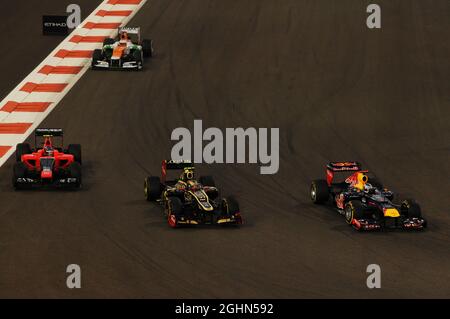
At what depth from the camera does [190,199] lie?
83.2ft

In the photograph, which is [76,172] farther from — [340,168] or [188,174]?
[340,168]

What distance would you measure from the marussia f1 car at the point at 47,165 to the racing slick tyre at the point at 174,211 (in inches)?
118

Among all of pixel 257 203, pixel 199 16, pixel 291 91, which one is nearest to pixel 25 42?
pixel 199 16

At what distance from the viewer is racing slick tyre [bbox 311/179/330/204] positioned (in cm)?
2620

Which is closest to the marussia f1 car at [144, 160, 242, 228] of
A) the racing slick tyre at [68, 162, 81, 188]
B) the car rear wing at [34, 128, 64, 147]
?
the racing slick tyre at [68, 162, 81, 188]

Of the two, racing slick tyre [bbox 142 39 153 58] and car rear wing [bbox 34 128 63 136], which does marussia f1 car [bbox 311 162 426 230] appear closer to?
car rear wing [bbox 34 128 63 136]

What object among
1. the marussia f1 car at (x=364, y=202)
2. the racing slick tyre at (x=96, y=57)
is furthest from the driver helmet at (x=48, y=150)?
the racing slick tyre at (x=96, y=57)

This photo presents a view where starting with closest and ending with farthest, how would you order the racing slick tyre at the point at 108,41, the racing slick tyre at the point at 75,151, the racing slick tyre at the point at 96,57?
the racing slick tyre at the point at 75,151, the racing slick tyre at the point at 96,57, the racing slick tyre at the point at 108,41

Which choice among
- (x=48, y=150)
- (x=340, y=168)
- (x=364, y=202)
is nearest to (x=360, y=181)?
(x=364, y=202)

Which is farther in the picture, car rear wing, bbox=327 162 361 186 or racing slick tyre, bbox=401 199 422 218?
car rear wing, bbox=327 162 361 186

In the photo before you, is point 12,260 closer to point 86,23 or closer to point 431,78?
point 431,78

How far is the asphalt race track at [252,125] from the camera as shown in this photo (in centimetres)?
2191

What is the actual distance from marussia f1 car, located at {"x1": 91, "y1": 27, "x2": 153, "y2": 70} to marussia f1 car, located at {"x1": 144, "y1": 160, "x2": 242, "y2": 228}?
33.6 ft

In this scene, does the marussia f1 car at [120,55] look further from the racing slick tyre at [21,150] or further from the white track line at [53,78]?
the racing slick tyre at [21,150]
